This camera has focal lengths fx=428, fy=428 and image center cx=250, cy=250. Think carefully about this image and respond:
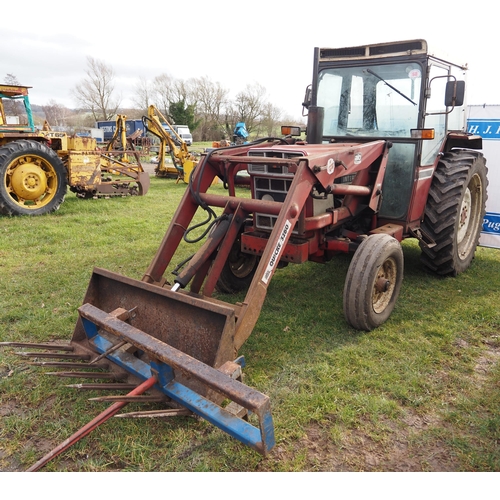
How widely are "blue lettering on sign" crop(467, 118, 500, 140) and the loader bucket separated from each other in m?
4.79

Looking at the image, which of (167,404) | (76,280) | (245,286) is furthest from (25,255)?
(167,404)

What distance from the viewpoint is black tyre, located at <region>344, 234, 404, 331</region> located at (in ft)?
11.4

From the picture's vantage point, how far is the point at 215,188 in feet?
42.0

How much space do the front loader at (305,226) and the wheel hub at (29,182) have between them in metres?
4.39

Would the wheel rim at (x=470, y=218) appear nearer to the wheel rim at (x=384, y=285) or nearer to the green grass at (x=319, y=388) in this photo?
the green grass at (x=319, y=388)

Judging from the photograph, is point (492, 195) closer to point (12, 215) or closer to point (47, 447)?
point (47, 447)

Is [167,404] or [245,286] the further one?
[245,286]

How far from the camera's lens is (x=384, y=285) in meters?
3.67

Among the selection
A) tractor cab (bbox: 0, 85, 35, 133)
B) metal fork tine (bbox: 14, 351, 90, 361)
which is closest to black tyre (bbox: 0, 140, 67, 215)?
tractor cab (bbox: 0, 85, 35, 133)

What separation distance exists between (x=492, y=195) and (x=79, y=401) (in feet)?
18.5

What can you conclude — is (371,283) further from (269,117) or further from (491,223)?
(269,117)

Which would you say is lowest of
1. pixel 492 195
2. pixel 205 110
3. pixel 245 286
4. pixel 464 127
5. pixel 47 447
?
pixel 47 447

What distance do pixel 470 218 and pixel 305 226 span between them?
9.69 feet

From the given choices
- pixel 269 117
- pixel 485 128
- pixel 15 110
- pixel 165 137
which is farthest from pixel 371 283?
pixel 269 117
